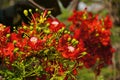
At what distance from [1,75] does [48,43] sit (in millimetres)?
488

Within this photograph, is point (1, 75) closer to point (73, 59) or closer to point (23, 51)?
→ point (23, 51)

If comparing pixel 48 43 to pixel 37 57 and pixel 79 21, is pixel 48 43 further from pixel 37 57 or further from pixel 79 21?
pixel 79 21

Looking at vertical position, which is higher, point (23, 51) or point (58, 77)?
point (23, 51)

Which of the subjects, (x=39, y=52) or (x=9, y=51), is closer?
(x=9, y=51)

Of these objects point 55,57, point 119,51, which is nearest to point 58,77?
point 55,57

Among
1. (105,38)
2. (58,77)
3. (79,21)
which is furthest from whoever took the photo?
(79,21)

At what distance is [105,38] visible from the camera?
18.5 feet

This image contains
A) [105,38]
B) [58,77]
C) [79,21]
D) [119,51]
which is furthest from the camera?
[119,51]

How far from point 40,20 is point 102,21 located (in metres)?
1.80

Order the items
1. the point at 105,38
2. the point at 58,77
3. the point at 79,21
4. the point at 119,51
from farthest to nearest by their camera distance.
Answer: the point at 119,51 → the point at 79,21 → the point at 105,38 → the point at 58,77

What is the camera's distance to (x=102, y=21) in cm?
576

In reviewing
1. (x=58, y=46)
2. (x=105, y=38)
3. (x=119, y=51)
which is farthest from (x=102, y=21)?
(x=119, y=51)

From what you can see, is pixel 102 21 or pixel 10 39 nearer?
pixel 10 39

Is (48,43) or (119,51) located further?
(119,51)
